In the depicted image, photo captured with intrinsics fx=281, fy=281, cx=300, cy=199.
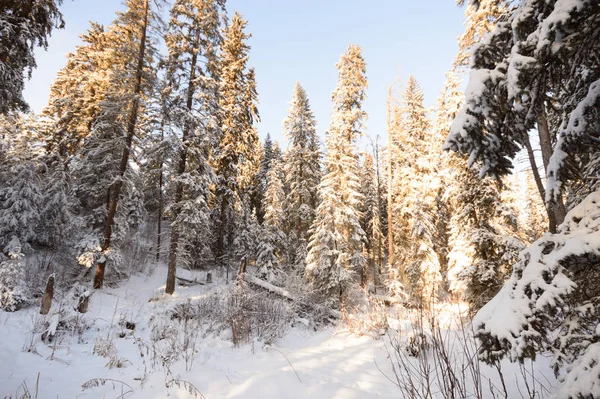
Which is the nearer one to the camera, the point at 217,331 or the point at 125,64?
the point at 217,331

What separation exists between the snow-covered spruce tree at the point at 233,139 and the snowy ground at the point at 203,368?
36.6 feet

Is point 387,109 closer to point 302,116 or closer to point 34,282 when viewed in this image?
point 302,116

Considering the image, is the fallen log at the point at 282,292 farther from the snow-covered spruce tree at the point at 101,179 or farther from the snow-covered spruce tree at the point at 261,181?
the snow-covered spruce tree at the point at 261,181

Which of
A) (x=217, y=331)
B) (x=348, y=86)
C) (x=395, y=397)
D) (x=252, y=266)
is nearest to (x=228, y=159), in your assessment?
(x=348, y=86)

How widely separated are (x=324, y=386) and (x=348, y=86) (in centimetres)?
1559

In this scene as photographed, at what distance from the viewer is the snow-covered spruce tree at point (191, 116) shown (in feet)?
43.8

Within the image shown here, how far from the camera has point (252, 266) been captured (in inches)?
977

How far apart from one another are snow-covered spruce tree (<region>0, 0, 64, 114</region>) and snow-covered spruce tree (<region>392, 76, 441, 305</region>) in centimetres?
1725

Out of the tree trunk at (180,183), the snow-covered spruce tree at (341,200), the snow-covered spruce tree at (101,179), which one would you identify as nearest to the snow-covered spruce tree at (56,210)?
the snow-covered spruce tree at (101,179)

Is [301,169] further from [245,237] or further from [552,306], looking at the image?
[552,306]

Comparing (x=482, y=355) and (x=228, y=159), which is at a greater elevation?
(x=228, y=159)

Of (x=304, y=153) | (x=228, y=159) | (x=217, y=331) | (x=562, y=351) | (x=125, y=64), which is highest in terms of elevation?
(x=125, y=64)

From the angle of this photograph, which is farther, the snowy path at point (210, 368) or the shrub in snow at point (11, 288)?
the shrub in snow at point (11, 288)

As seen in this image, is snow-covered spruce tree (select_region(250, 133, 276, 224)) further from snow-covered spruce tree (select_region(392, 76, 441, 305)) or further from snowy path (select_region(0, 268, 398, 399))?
snowy path (select_region(0, 268, 398, 399))
